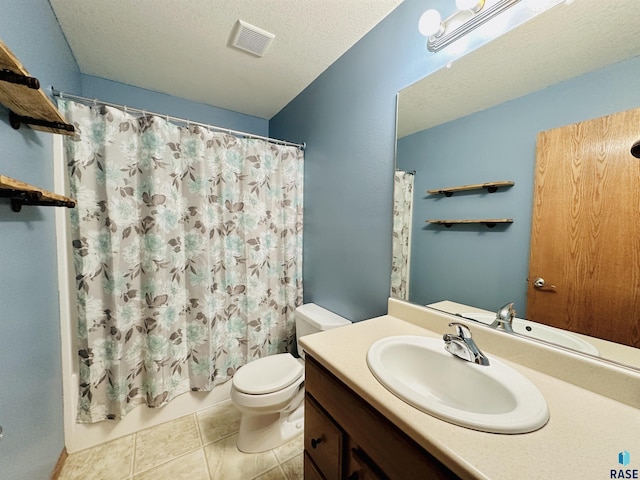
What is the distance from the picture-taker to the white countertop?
419 millimetres

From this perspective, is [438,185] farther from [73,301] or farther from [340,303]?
[73,301]

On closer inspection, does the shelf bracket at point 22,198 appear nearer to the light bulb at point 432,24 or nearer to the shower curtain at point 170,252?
the shower curtain at point 170,252

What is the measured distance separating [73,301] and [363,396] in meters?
1.63

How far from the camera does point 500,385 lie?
655 mm

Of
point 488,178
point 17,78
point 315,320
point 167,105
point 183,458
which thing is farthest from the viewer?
point 167,105

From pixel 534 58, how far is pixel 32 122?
1829 mm

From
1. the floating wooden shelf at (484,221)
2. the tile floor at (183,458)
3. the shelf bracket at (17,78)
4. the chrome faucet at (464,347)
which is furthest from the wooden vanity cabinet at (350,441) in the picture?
the shelf bracket at (17,78)

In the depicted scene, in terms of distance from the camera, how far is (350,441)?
71 cm

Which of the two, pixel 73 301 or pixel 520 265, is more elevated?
pixel 520 265

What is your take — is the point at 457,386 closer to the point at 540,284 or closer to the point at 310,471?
the point at 540,284

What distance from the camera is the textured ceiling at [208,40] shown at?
116cm

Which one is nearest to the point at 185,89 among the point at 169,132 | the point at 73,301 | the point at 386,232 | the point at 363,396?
the point at 169,132

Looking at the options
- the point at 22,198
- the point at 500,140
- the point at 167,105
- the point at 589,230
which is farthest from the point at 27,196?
the point at 589,230

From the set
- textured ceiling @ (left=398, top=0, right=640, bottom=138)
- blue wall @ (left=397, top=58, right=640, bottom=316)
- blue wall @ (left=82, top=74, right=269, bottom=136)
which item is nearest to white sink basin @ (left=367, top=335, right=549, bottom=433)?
blue wall @ (left=397, top=58, right=640, bottom=316)
